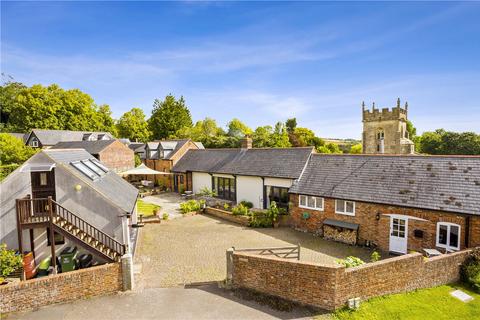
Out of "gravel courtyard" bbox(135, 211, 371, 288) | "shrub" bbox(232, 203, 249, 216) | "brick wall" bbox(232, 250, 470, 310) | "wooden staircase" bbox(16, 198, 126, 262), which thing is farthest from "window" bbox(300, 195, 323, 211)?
"wooden staircase" bbox(16, 198, 126, 262)

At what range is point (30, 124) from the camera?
196 ft

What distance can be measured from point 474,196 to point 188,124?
65515 millimetres

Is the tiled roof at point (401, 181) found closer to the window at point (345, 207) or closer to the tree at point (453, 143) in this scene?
the window at point (345, 207)

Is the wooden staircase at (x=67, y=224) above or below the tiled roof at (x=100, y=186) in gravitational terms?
below

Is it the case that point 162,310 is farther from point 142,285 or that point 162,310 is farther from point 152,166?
point 152,166

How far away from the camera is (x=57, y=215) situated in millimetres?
11188

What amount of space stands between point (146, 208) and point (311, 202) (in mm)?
14876

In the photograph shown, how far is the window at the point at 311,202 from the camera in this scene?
682 inches

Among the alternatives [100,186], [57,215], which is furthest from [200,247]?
[57,215]

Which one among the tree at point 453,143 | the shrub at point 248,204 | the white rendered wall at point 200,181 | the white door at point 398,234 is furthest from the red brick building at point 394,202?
the tree at point 453,143

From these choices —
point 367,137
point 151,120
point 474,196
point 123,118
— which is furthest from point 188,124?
point 474,196

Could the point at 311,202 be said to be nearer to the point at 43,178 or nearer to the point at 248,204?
the point at 248,204

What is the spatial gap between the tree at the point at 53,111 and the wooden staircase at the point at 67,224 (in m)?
63.4

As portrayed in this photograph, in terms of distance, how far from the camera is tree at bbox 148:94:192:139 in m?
69.2
